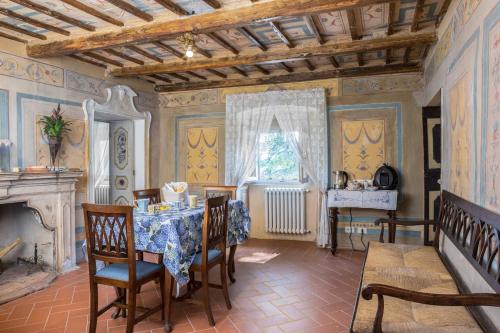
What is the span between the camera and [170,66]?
4812mm

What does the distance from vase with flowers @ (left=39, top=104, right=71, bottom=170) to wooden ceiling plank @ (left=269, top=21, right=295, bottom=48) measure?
275 centimetres

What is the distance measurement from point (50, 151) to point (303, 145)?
3.46 metres

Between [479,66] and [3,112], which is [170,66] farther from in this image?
[479,66]

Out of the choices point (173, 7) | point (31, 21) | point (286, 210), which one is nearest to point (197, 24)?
point (173, 7)

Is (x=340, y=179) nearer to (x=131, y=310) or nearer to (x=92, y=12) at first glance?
(x=131, y=310)

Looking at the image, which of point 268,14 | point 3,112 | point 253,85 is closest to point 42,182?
point 3,112

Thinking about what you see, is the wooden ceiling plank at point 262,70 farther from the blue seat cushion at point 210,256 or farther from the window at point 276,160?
the blue seat cushion at point 210,256

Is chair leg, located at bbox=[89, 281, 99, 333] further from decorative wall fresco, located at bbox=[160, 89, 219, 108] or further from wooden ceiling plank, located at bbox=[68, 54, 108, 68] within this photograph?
decorative wall fresco, located at bbox=[160, 89, 219, 108]

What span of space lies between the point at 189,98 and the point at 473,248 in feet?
16.7

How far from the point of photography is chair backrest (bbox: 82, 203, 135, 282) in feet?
7.89

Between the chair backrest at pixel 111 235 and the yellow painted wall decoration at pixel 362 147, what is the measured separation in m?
3.64

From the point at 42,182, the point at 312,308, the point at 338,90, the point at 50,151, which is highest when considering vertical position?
the point at 338,90

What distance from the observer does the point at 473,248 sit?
203cm

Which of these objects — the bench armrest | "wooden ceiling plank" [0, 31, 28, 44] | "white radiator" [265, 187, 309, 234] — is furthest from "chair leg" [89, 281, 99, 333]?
"white radiator" [265, 187, 309, 234]
